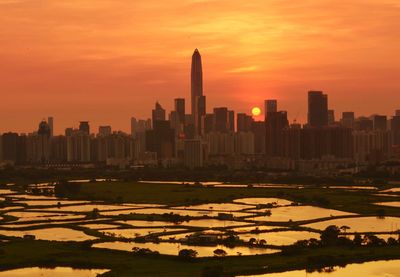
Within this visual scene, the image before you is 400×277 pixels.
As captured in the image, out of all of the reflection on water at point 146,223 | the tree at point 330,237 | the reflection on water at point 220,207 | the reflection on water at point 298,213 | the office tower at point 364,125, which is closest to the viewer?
the tree at point 330,237

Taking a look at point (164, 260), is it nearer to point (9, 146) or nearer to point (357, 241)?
point (357, 241)

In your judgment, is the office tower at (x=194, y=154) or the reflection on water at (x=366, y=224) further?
the office tower at (x=194, y=154)

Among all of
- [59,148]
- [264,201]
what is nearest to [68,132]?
[59,148]

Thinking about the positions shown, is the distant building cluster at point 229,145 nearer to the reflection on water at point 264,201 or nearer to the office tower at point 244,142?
the office tower at point 244,142

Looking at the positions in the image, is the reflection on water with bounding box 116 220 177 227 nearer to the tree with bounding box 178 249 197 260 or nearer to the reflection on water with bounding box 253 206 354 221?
the reflection on water with bounding box 253 206 354 221

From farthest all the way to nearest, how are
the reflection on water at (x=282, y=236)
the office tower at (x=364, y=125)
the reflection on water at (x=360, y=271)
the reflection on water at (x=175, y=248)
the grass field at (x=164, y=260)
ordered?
the office tower at (x=364, y=125) → the reflection on water at (x=282, y=236) → the reflection on water at (x=175, y=248) → the grass field at (x=164, y=260) → the reflection on water at (x=360, y=271)

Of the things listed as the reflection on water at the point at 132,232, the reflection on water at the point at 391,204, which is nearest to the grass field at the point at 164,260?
the reflection on water at the point at 132,232
